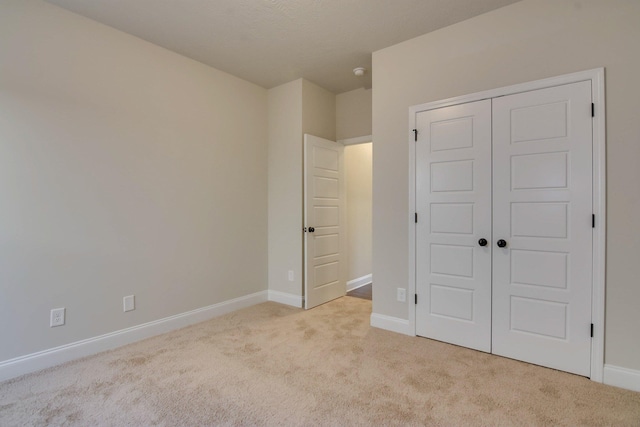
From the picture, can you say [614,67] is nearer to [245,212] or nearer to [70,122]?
[245,212]

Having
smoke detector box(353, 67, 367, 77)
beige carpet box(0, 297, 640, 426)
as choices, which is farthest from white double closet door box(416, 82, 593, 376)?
smoke detector box(353, 67, 367, 77)

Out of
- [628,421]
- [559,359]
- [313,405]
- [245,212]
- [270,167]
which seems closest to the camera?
[628,421]

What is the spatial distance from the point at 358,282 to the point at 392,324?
186 cm

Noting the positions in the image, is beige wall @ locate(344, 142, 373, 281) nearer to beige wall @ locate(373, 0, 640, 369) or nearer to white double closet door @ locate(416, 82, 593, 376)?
beige wall @ locate(373, 0, 640, 369)

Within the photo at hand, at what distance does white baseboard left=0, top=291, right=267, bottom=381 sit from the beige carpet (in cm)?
8

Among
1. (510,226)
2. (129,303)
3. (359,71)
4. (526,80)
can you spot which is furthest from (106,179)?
(526,80)

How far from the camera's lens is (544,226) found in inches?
88.0

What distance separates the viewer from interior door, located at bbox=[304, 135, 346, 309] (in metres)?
3.62

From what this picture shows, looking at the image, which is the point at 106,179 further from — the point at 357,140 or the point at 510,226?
the point at 510,226

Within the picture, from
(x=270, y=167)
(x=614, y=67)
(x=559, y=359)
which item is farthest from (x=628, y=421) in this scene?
(x=270, y=167)

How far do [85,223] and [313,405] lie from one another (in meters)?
2.23

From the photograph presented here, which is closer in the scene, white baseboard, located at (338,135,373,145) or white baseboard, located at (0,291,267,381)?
white baseboard, located at (0,291,267,381)

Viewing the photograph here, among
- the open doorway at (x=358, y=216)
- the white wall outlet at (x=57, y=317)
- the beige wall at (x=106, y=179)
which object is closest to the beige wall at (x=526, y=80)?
the open doorway at (x=358, y=216)

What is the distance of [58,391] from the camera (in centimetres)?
195
